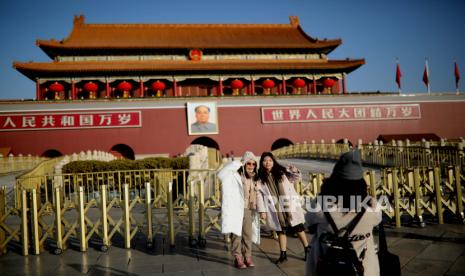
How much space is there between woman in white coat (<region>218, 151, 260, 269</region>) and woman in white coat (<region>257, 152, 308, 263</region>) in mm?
115

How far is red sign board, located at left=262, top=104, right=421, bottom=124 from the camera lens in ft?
76.5

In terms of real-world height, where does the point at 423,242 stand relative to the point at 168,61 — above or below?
below

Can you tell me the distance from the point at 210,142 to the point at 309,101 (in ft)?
23.2

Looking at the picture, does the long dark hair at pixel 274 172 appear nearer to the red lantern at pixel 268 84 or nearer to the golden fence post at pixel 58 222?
the golden fence post at pixel 58 222

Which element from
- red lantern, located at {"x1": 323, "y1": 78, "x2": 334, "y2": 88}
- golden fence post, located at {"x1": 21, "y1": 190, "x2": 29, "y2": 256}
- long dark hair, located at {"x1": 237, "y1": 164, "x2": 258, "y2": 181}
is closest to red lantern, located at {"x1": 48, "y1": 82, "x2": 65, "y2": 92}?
red lantern, located at {"x1": 323, "y1": 78, "x2": 334, "y2": 88}

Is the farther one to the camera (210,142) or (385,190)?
(210,142)

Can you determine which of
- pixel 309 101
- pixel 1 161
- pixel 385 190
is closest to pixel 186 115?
pixel 309 101

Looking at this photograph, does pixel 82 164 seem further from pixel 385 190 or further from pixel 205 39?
pixel 205 39

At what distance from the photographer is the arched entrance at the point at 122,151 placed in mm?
22578

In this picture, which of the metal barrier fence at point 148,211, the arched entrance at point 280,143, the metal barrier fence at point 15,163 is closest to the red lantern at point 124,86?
the metal barrier fence at point 15,163

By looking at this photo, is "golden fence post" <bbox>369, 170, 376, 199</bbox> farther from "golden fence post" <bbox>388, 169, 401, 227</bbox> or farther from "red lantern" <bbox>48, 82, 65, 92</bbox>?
"red lantern" <bbox>48, 82, 65, 92</bbox>

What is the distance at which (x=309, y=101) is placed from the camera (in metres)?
23.5

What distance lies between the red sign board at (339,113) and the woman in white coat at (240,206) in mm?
18961

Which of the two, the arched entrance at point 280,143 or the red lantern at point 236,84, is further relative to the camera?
the red lantern at point 236,84
